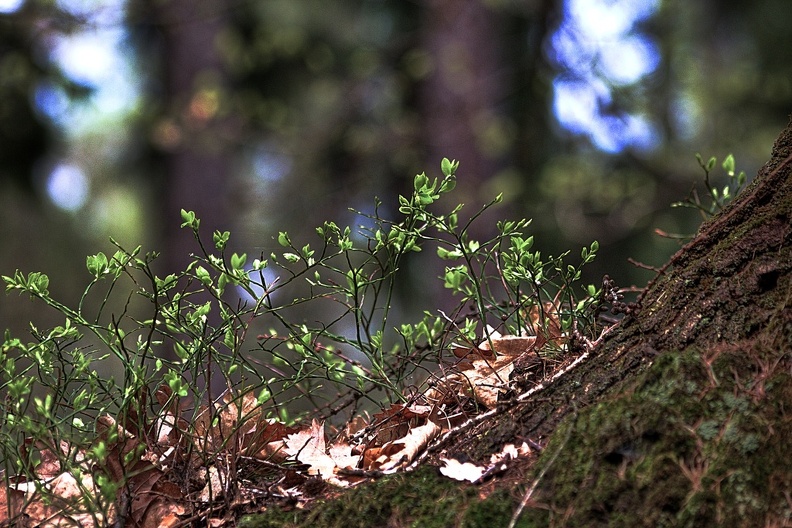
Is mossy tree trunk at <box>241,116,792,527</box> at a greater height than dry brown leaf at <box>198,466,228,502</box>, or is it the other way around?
dry brown leaf at <box>198,466,228,502</box>

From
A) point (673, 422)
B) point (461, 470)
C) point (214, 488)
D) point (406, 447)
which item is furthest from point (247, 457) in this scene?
point (673, 422)

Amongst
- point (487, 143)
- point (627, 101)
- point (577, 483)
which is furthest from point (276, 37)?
point (577, 483)

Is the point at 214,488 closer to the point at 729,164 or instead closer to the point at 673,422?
the point at 673,422

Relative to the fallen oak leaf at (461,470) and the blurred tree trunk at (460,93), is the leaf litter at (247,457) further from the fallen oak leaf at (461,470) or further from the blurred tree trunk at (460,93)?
the blurred tree trunk at (460,93)

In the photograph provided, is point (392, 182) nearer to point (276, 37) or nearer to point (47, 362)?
point (276, 37)

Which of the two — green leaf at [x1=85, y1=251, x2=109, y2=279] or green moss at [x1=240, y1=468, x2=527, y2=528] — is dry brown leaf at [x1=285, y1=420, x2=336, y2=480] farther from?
green leaf at [x1=85, y1=251, x2=109, y2=279]

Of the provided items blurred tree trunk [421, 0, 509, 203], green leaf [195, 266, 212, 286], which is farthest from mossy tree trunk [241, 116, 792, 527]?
blurred tree trunk [421, 0, 509, 203]

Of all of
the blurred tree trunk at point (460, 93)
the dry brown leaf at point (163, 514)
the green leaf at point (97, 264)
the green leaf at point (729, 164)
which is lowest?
the dry brown leaf at point (163, 514)

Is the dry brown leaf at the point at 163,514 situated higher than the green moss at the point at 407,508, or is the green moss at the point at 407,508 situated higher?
the dry brown leaf at the point at 163,514

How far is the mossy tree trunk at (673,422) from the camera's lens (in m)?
0.94

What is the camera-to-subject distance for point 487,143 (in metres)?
6.30

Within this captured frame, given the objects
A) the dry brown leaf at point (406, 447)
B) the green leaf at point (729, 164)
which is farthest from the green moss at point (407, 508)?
the green leaf at point (729, 164)

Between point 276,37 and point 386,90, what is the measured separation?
1260 millimetres

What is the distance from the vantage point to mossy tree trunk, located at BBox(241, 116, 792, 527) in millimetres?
938
